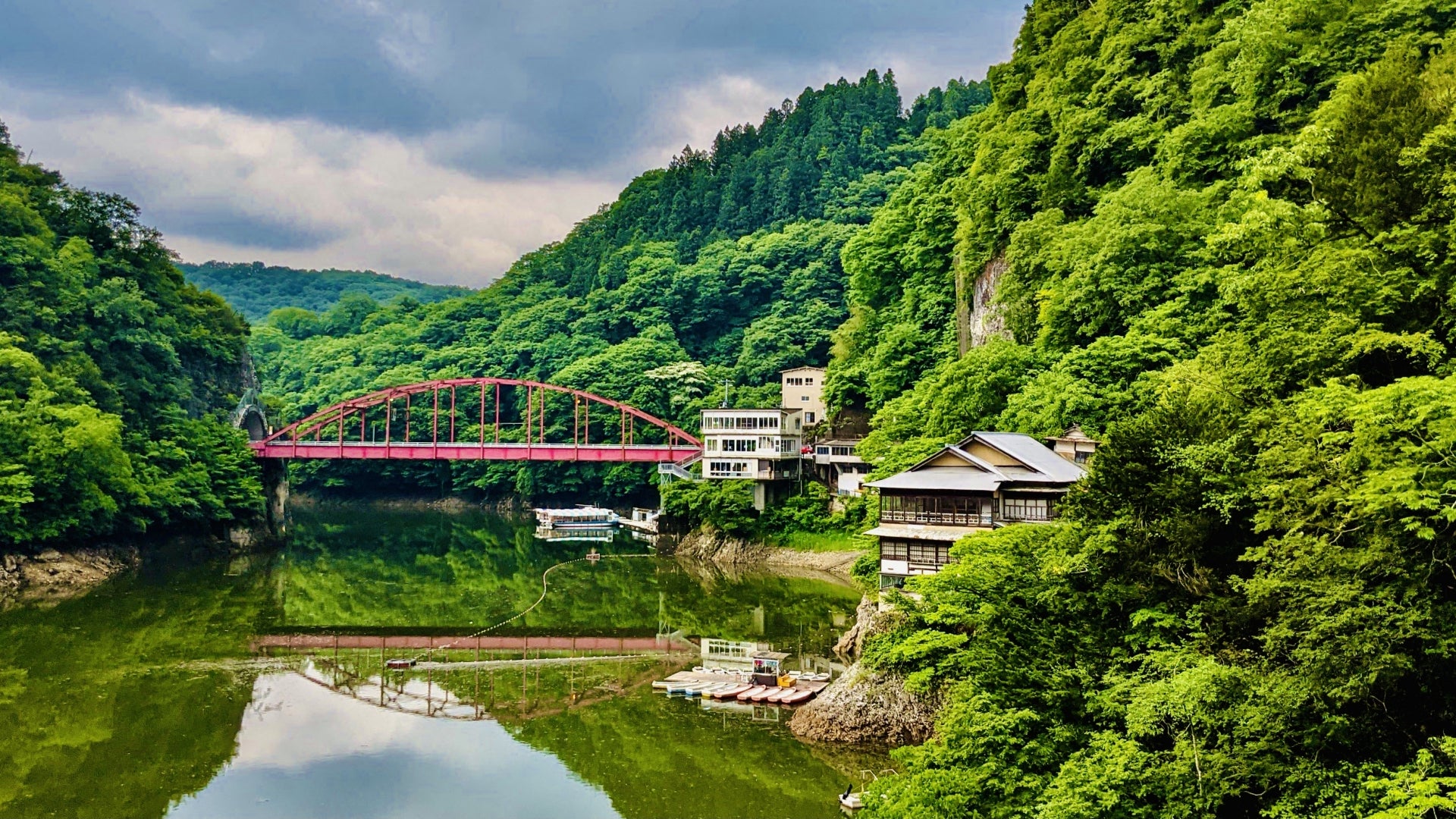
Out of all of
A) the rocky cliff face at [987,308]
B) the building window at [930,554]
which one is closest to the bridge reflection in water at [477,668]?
the building window at [930,554]

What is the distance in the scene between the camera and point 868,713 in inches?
784

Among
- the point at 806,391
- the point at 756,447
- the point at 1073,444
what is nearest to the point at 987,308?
the point at 1073,444

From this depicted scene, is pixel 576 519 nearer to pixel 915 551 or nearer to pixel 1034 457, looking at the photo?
pixel 915 551

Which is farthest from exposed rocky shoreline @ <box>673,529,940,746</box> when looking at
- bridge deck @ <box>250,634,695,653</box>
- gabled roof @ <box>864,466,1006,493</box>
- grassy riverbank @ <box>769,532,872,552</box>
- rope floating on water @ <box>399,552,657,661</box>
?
grassy riverbank @ <box>769,532,872,552</box>

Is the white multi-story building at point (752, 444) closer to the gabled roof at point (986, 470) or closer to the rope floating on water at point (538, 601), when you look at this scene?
the rope floating on water at point (538, 601)

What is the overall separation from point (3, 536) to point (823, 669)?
1013 inches

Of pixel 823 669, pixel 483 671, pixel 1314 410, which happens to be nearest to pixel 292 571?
pixel 483 671

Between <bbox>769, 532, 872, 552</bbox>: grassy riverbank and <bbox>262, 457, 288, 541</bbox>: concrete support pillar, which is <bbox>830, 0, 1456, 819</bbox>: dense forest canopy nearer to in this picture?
<bbox>769, 532, 872, 552</bbox>: grassy riverbank

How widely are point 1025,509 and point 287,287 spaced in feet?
467

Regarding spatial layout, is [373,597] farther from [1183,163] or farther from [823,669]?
[1183,163]

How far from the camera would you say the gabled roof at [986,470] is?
21.8 metres

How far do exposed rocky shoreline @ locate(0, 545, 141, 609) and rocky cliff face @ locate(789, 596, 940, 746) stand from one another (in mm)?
24082

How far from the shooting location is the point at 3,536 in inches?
1388

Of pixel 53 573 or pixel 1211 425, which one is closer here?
pixel 1211 425
